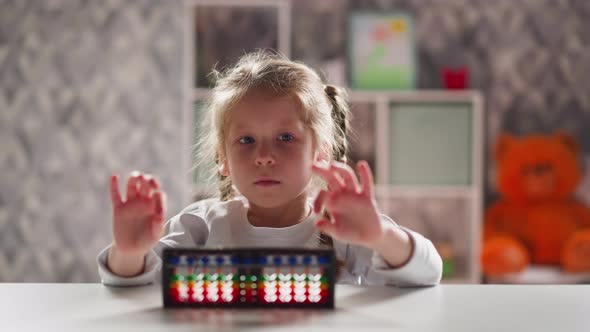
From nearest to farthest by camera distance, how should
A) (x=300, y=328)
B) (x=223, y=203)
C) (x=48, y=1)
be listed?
1. (x=300, y=328)
2. (x=223, y=203)
3. (x=48, y=1)

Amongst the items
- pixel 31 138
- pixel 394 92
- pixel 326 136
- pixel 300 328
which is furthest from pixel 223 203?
pixel 31 138

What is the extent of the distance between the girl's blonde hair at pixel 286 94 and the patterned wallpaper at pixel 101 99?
2218mm

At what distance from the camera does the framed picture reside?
3389mm

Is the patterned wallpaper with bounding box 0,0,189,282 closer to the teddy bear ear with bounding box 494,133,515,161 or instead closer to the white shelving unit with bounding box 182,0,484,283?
the white shelving unit with bounding box 182,0,484,283

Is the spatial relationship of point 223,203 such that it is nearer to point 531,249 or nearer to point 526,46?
point 531,249

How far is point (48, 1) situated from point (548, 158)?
286 centimetres

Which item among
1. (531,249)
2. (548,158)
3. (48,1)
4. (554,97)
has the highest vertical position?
(48,1)

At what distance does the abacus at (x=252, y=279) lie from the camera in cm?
67

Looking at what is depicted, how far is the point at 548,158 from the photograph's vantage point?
3250 millimetres

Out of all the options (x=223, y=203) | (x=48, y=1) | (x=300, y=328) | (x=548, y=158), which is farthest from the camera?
(x=48, y=1)

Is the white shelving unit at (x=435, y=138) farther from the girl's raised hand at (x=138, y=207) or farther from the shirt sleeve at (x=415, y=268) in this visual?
the girl's raised hand at (x=138, y=207)

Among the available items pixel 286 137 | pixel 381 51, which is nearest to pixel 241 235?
pixel 286 137

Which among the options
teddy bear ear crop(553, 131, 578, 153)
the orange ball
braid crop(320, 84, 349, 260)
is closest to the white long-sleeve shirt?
braid crop(320, 84, 349, 260)

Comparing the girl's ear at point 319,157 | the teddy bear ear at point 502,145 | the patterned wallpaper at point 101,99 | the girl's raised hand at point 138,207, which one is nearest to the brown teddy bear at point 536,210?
the teddy bear ear at point 502,145
